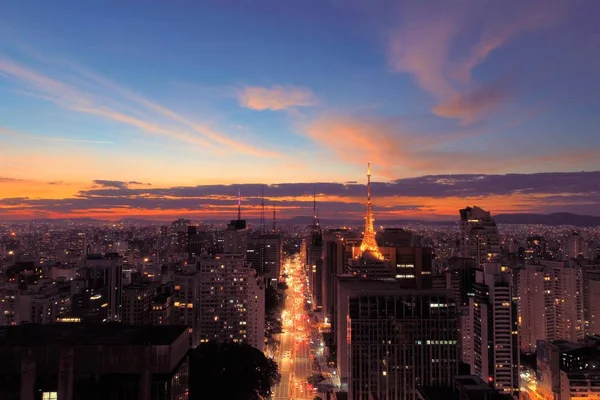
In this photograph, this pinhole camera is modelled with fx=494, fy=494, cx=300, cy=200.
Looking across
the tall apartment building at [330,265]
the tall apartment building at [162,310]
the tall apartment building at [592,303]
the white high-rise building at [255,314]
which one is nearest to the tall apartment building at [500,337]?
the white high-rise building at [255,314]

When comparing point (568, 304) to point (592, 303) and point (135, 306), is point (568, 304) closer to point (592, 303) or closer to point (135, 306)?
point (592, 303)

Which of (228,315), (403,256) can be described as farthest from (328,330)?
(228,315)

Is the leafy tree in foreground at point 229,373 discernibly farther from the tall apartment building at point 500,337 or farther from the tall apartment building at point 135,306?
the tall apartment building at point 500,337

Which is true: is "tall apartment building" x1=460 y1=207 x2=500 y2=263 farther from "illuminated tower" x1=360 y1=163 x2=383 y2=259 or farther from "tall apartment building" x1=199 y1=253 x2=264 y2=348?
"tall apartment building" x1=199 y1=253 x2=264 y2=348

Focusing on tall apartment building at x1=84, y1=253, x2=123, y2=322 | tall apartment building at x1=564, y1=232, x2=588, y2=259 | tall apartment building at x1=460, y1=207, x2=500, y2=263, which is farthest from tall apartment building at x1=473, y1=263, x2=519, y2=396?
tall apartment building at x1=564, y1=232, x2=588, y2=259

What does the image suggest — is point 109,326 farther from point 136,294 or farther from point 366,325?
point 136,294
